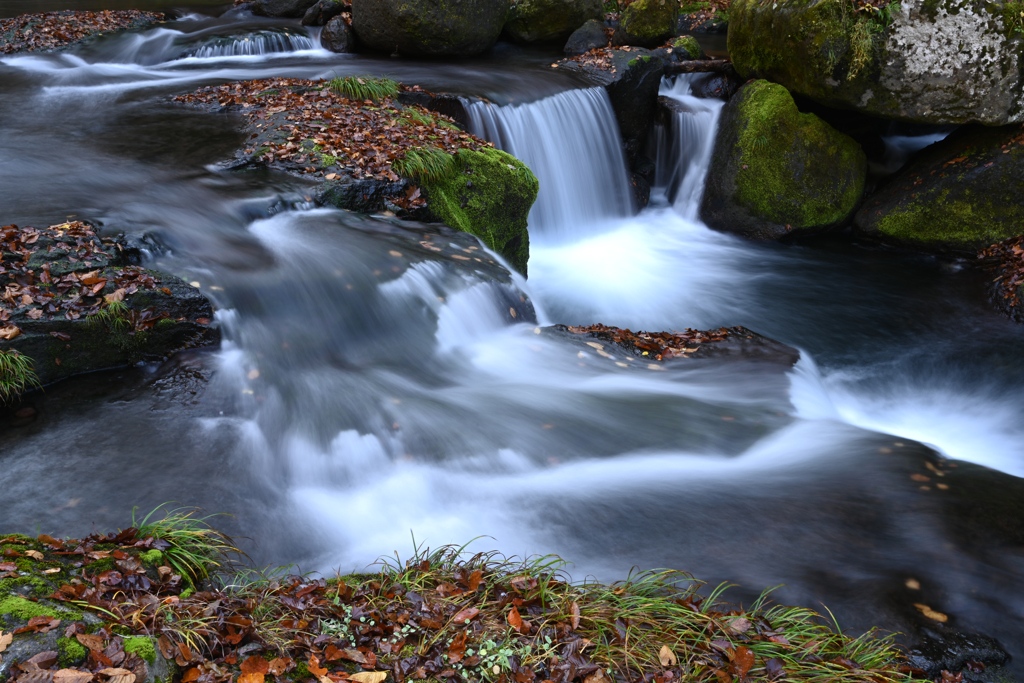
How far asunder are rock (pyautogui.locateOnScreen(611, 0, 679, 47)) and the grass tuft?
801 cm

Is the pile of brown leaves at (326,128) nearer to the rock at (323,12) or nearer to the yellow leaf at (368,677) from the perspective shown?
the rock at (323,12)

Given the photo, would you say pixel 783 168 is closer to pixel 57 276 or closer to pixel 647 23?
pixel 647 23

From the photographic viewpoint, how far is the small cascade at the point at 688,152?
1117 centimetres

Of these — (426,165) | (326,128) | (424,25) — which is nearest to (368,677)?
(426,165)

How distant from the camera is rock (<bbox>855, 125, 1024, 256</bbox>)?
8.84 meters

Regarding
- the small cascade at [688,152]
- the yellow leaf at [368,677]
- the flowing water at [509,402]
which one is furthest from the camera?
the small cascade at [688,152]

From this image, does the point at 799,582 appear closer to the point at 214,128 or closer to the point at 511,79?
the point at 214,128

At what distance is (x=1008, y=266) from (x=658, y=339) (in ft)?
17.8

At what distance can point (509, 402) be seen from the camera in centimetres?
536

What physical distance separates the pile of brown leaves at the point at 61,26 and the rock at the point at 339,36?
4741mm

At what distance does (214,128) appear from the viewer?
847 centimetres

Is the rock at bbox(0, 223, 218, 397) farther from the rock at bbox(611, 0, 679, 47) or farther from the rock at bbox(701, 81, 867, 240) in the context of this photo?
the rock at bbox(611, 0, 679, 47)

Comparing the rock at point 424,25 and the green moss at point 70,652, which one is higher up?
the rock at point 424,25

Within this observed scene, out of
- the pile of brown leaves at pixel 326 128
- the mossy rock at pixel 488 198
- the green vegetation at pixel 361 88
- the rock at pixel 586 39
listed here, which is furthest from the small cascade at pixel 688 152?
the green vegetation at pixel 361 88
